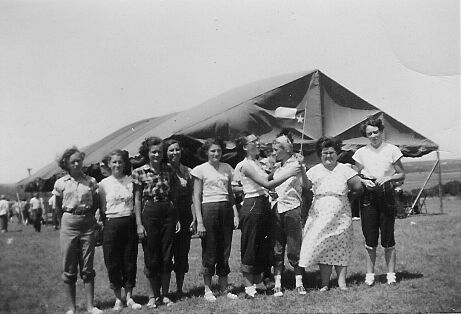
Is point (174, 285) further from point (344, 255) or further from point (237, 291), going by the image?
point (344, 255)

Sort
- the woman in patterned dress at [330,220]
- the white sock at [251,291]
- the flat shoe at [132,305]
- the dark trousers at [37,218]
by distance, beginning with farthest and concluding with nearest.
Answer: the dark trousers at [37,218] → the woman in patterned dress at [330,220] → the white sock at [251,291] → the flat shoe at [132,305]

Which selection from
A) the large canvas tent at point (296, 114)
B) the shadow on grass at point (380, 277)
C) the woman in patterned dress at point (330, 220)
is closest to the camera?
the woman in patterned dress at point (330, 220)

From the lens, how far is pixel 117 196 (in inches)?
173

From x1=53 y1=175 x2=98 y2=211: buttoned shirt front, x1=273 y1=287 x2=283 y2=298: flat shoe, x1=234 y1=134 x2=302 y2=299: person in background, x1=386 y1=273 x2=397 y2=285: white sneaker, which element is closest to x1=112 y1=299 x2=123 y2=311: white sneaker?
x1=53 y1=175 x2=98 y2=211: buttoned shirt front

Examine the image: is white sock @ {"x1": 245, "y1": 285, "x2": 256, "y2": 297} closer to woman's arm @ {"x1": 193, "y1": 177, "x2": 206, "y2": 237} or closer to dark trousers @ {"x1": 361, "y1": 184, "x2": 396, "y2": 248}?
woman's arm @ {"x1": 193, "y1": 177, "x2": 206, "y2": 237}

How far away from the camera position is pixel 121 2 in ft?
15.5

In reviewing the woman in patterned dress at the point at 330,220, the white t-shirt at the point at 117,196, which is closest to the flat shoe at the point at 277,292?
the woman in patterned dress at the point at 330,220

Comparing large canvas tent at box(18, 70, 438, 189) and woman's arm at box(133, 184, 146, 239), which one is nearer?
→ woman's arm at box(133, 184, 146, 239)

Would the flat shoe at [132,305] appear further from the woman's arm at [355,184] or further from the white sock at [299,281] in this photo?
the woman's arm at [355,184]

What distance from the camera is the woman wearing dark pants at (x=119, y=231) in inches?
172

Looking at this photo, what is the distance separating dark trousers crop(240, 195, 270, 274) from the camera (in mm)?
4473

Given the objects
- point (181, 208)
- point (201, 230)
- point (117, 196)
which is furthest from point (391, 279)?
point (117, 196)

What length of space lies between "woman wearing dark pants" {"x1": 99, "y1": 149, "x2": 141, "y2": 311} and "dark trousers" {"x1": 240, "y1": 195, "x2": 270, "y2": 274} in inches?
41.3

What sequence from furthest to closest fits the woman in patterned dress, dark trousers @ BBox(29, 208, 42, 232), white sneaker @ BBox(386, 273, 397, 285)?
dark trousers @ BBox(29, 208, 42, 232) < white sneaker @ BBox(386, 273, 397, 285) < the woman in patterned dress
